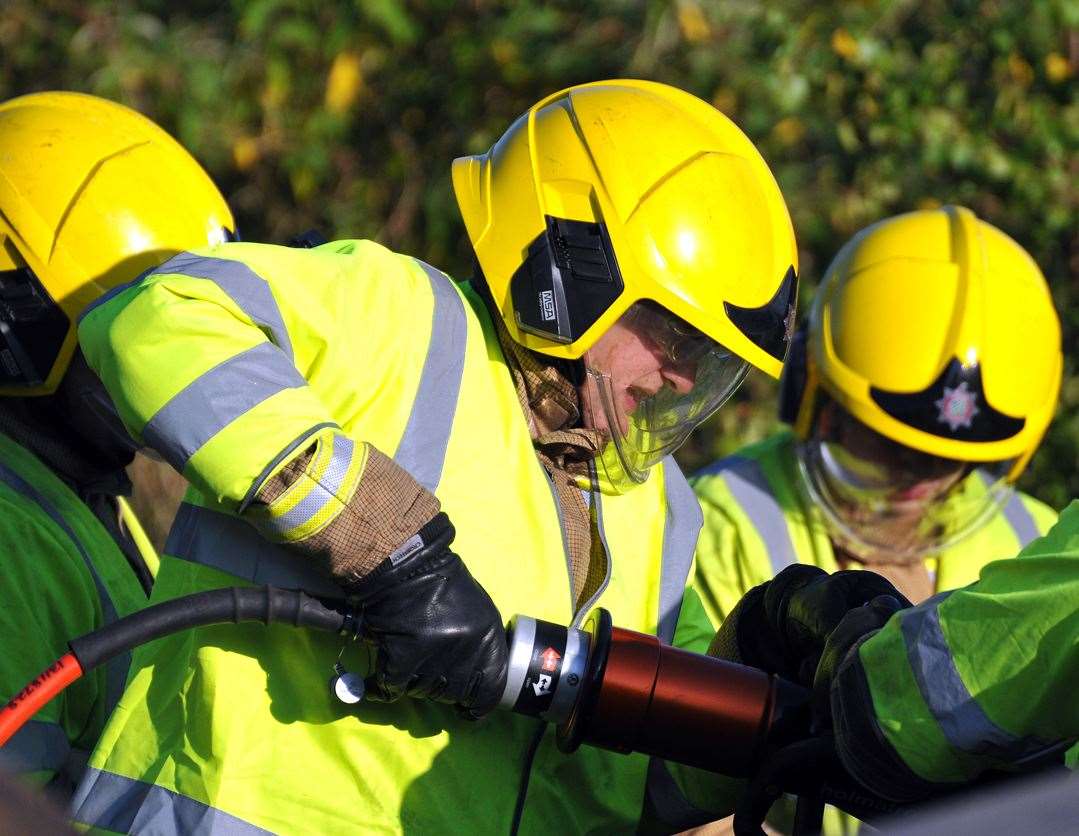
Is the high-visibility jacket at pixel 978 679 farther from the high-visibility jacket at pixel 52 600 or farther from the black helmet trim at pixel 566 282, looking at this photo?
the high-visibility jacket at pixel 52 600

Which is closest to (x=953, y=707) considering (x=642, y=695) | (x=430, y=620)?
(x=642, y=695)

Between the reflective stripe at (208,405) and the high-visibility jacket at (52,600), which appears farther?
the high-visibility jacket at (52,600)

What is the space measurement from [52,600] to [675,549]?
1119 millimetres

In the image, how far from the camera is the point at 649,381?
2.41 m

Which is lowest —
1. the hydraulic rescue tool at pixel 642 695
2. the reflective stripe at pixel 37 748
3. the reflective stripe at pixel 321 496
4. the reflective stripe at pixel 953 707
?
the reflective stripe at pixel 37 748

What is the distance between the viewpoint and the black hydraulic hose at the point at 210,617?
1973mm

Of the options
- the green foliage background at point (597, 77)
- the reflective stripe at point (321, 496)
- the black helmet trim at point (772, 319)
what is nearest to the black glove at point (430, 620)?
the reflective stripe at point (321, 496)

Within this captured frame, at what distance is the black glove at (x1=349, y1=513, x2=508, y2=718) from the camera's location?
6.48 feet

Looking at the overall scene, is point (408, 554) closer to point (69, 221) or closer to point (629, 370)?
point (629, 370)

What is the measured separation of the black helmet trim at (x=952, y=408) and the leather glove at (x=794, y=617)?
1207 mm

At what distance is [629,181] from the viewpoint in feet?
7.69

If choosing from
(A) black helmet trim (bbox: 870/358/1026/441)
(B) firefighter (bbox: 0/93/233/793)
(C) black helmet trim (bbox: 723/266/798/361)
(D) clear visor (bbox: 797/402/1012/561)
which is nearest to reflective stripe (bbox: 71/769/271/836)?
(B) firefighter (bbox: 0/93/233/793)

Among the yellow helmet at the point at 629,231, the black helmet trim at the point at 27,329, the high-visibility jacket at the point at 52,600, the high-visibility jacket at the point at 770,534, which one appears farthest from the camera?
the high-visibility jacket at the point at 770,534

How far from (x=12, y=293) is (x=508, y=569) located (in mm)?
1303
